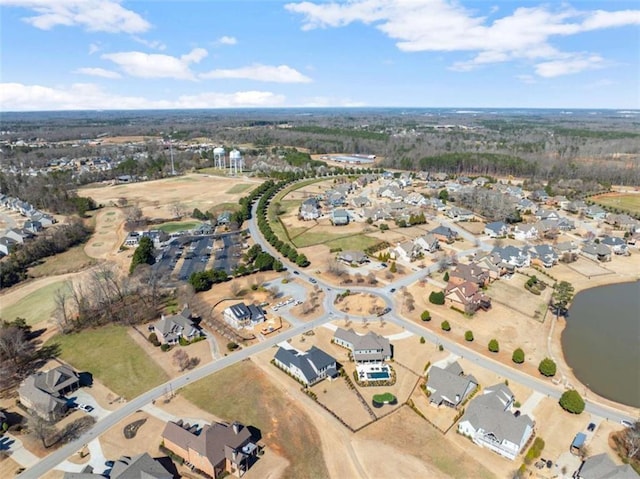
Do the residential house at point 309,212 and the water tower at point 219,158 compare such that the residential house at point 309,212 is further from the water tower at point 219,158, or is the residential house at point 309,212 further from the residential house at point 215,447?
the water tower at point 219,158

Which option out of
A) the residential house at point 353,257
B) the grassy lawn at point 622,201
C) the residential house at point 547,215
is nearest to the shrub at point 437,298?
the residential house at point 353,257

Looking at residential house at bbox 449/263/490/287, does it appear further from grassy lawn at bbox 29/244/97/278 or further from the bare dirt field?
the bare dirt field

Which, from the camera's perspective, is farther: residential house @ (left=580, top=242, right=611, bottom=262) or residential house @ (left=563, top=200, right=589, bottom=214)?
residential house @ (left=563, top=200, right=589, bottom=214)

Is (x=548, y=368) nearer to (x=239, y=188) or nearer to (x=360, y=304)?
(x=360, y=304)

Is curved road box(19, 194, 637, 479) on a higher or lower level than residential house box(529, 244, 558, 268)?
lower

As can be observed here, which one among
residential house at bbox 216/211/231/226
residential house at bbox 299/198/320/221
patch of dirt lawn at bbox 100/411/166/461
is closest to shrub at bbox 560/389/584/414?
patch of dirt lawn at bbox 100/411/166/461
